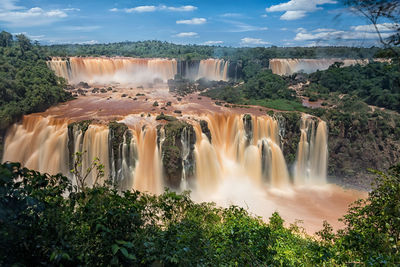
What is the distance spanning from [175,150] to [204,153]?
2.29m

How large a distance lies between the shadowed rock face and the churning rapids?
64 mm

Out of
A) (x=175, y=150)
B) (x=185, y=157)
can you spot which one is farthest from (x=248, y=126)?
(x=175, y=150)

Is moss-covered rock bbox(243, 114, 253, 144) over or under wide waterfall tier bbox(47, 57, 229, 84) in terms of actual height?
under

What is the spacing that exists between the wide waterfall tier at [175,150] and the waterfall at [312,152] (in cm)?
7

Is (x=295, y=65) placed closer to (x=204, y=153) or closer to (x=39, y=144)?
(x=204, y=153)

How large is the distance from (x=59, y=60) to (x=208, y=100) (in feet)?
65.3

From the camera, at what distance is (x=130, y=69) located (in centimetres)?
3850

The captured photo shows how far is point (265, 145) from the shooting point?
20.1m

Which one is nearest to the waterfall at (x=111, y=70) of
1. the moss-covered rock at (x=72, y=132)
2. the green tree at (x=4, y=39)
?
the green tree at (x=4, y=39)

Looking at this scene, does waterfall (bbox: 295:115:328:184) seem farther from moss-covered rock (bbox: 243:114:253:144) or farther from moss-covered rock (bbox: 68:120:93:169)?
moss-covered rock (bbox: 68:120:93:169)

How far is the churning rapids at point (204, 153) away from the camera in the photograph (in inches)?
647

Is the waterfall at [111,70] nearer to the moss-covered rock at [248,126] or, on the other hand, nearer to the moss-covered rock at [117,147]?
the moss-covered rock at [117,147]

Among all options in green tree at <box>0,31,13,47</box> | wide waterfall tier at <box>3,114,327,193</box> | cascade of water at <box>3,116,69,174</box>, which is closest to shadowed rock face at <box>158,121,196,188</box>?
wide waterfall tier at <box>3,114,327,193</box>

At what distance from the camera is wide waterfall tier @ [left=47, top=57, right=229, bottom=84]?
3428cm
